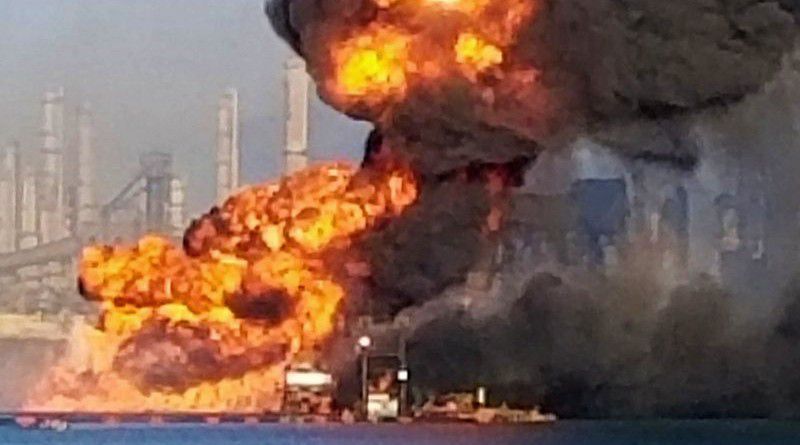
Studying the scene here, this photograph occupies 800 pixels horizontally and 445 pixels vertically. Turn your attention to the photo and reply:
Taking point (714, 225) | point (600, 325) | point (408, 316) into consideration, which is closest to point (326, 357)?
point (408, 316)

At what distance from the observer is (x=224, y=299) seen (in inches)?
1944

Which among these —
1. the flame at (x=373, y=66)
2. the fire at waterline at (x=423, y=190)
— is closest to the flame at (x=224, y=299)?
the fire at waterline at (x=423, y=190)

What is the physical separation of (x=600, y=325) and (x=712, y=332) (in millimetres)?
2766

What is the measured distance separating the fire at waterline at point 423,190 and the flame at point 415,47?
0.05 m

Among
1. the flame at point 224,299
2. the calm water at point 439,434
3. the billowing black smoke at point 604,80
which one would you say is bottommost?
the calm water at point 439,434

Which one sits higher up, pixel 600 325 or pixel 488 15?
pixel 488 15

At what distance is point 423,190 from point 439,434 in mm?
6173

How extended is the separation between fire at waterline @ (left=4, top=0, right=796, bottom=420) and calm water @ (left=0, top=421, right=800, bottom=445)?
1657 mm

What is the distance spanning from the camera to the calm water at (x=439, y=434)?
4722 centimetres

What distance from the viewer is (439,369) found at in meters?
46.4

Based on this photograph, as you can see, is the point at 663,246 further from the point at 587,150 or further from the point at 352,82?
the point at 352,82

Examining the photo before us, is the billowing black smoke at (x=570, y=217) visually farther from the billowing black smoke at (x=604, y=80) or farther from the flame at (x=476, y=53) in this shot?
the flame at (x=476, y=53)

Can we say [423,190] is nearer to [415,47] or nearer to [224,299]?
[415,47]

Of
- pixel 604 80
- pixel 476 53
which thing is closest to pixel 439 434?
pixel 476 53
